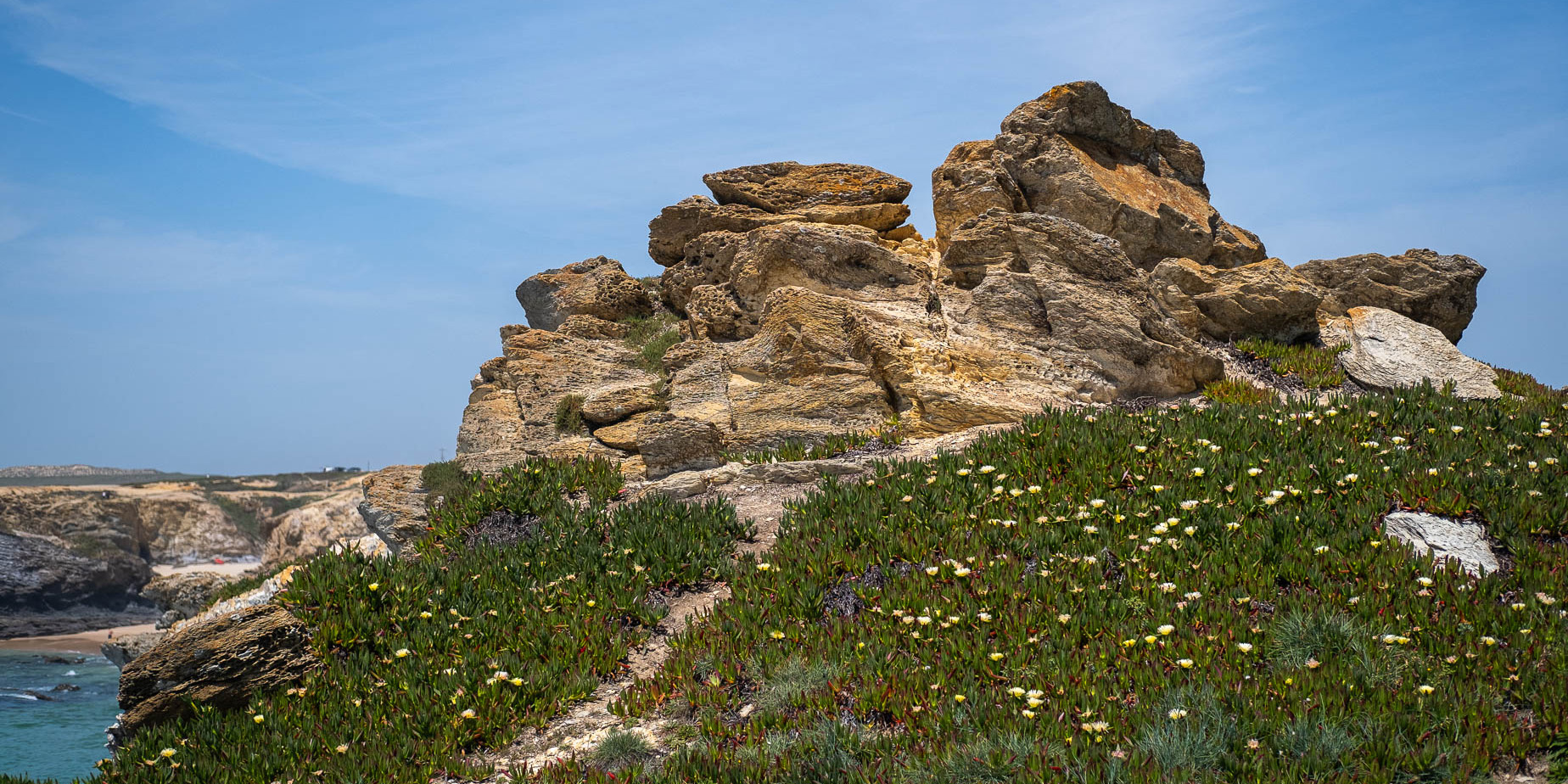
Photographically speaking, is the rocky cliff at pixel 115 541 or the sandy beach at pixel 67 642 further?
the sandy beach at pixel 67 642

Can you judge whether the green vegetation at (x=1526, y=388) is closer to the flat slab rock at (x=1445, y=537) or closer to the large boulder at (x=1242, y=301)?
the large boulder at (x=1242, y=301)

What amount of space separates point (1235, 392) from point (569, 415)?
9900 millimetres

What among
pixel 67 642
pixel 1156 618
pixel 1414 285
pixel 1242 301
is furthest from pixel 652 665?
pixel 67 642

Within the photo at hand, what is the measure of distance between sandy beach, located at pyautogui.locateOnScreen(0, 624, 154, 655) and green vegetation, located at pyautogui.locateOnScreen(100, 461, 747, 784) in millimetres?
32505

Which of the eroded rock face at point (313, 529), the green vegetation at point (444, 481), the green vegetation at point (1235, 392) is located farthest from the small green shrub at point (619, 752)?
the eroded rock face at point (313, 529)

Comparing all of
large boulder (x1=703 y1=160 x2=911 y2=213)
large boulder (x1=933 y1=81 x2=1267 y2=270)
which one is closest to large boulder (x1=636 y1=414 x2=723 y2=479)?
large boulder (x1=933 y1=81 x2=1267 y2=270)

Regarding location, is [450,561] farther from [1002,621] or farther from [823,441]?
[1002,621]

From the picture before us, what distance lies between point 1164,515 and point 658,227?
13.3 metres

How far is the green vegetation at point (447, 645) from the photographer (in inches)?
248

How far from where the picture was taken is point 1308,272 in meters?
16.9

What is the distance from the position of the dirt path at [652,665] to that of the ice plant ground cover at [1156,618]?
0.28 meters

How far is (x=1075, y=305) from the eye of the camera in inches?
533

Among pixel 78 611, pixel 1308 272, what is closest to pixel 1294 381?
pixel 1308 272

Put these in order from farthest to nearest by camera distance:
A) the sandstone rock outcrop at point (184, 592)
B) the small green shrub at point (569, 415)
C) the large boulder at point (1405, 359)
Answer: the sandstone rock outcrop at point (184, 592) < the small green shrub at point (569, 415) < the large boulder at point (1405, 359)
